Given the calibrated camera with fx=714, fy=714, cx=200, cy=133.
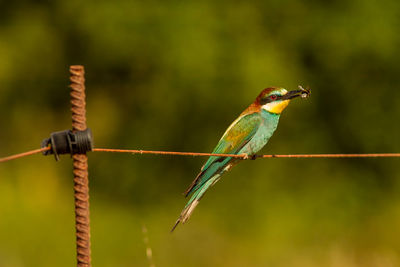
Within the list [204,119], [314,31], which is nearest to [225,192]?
[204,119]

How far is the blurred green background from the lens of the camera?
21.2 feet

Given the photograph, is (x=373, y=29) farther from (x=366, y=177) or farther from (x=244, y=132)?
(x=244, y=132)

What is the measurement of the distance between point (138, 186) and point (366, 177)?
230 cm

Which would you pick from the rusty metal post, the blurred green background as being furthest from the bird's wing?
the blurred green background

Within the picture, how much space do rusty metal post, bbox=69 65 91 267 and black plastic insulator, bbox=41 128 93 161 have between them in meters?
0.02

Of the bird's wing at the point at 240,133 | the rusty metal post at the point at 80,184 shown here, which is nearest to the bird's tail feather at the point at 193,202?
the bird's wing at the point at 240,133

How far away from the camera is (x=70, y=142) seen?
2107 mm

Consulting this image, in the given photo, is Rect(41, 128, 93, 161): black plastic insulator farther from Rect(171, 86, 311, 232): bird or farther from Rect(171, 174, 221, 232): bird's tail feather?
Rect(171, 86, 311, 232): bird

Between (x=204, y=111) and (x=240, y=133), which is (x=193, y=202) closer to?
(x=240, y=133)

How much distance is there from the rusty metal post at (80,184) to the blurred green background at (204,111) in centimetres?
368

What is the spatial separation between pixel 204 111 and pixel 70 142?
501 cm

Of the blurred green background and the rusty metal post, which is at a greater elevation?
the blurred green background

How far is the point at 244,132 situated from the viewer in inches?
143

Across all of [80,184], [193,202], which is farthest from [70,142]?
[193,202]
